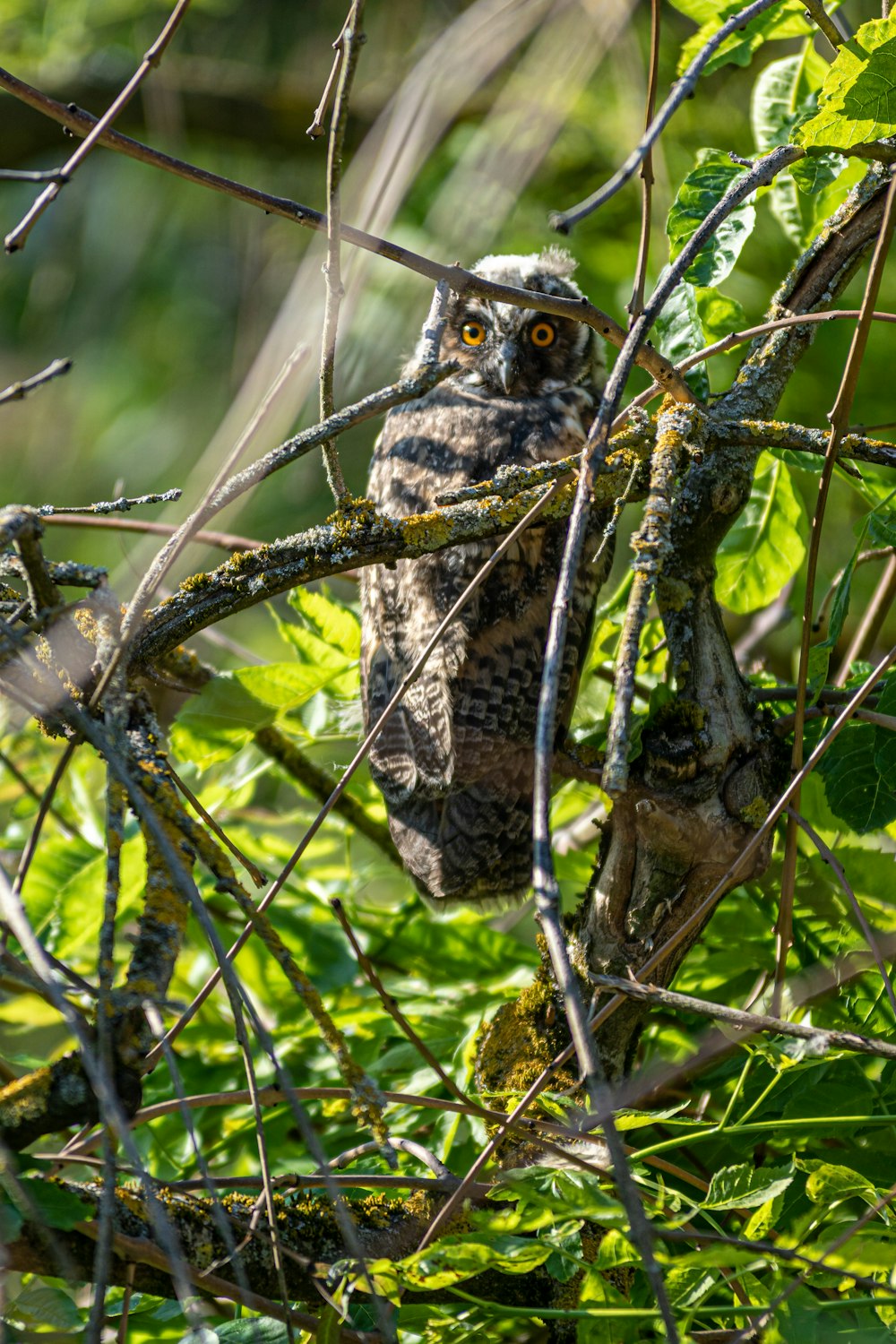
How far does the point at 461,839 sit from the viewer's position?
2174 millimetres

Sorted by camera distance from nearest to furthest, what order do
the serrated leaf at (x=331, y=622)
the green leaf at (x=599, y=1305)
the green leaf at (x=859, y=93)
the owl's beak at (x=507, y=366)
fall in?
the green leaf at (x=599, y=1305)
the green leaf at (x=859, y=93)
the serrated leaf at (x=331, y=622)
the owl's beak at (x=507, y=366)

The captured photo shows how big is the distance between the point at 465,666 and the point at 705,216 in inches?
39.9

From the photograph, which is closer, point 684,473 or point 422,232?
point 684,473

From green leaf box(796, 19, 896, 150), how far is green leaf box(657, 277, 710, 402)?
297 millimetres

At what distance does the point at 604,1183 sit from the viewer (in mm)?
1060

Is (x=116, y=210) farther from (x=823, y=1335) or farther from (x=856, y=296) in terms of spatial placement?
(x=823, y=1335)

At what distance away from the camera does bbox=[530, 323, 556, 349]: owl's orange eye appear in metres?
2.75

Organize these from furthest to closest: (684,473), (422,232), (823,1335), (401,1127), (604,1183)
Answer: (422,232), (401,1127), (684,473), (604,1183), (823,1335)

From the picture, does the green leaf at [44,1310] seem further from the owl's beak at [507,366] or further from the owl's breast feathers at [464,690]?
the owl's beak at [507,366]

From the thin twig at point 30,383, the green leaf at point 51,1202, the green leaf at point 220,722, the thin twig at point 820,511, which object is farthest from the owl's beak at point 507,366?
the green leaf at point 51,1202

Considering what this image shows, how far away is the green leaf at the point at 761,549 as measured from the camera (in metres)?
1.86

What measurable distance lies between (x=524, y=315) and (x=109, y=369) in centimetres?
251

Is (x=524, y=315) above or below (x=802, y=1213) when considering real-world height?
above

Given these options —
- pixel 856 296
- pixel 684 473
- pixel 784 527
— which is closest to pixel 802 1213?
pixel 684 473
